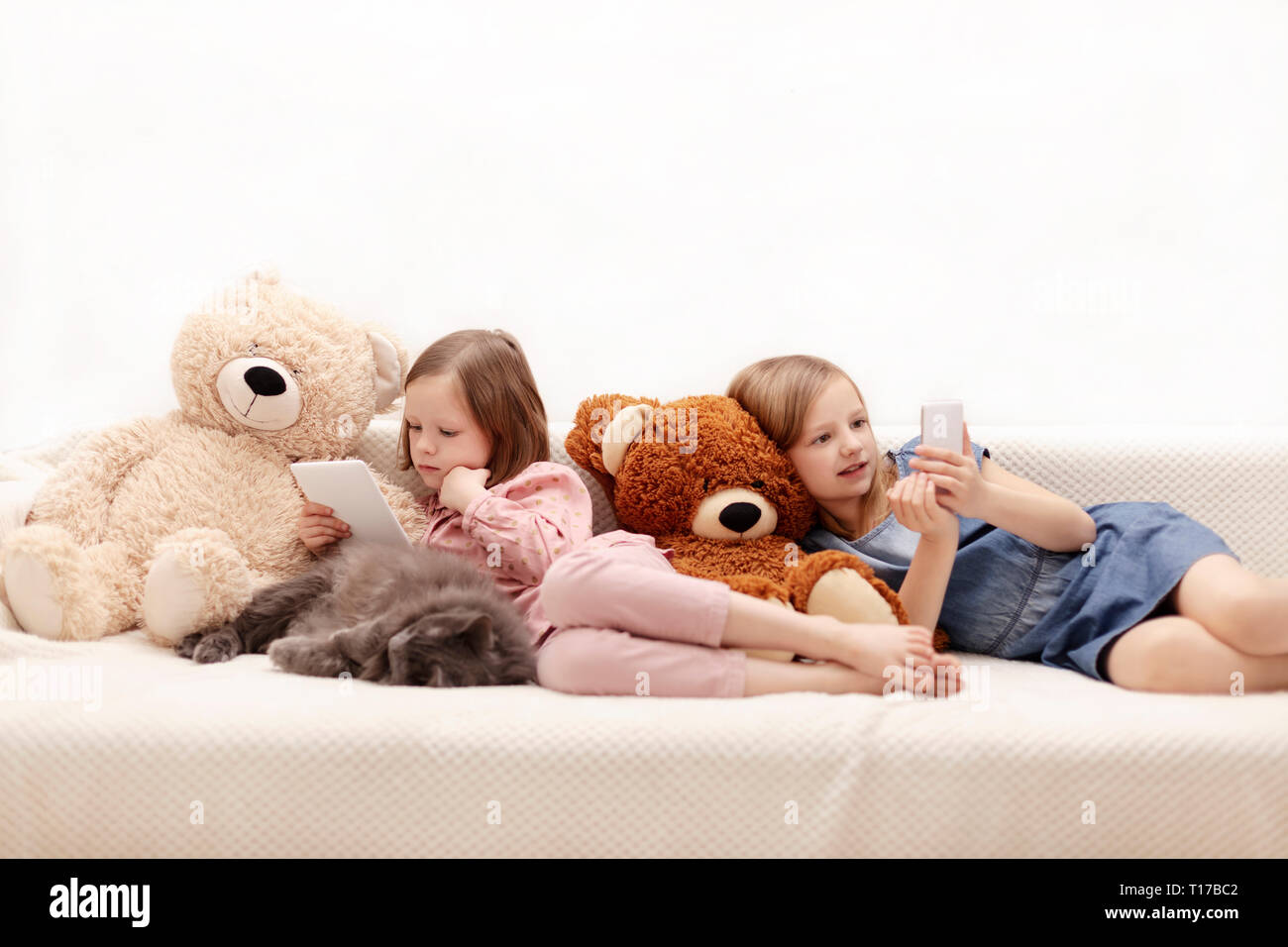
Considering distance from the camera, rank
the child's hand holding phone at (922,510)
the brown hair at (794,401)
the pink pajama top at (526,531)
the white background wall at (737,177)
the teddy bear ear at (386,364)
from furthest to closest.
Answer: the white background wall at (737,177)
the teddy bear ear at (386,364)
the brown hair at (794,401)
the pink pajama top at (526,531)
the child's hand holding phone at (922,510)

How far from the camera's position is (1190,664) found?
1.08 m

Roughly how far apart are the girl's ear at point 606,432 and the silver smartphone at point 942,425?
0.44 m

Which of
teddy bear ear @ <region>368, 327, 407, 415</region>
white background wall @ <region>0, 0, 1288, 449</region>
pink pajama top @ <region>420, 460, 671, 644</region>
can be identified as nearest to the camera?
pink pajama top @ <region>420, 460, 671, 644</region>

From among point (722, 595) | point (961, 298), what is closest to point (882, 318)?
point (961, 298)

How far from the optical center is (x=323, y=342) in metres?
1.48

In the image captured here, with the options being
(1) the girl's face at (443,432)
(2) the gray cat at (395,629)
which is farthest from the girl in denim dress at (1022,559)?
(2) the gray cat at (395,629)

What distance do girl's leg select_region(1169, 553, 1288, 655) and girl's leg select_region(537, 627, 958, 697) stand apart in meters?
0.33

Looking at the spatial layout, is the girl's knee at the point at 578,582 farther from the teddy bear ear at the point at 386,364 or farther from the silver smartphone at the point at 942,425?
the teddy bear ear at the point at 386,364

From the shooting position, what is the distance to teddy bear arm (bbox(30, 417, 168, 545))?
1388mm

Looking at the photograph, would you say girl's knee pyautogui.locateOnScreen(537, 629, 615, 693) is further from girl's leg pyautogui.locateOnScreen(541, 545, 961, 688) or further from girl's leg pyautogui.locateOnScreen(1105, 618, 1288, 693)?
girl's leg pyautogui.locateOnScreen(1105, 618, 1288, 693)

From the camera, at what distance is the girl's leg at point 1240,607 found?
3.44 ft

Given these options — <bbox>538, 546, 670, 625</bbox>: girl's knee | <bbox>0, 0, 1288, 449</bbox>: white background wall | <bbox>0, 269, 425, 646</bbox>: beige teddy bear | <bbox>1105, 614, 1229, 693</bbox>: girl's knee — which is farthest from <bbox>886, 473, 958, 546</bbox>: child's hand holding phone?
<bbox>0, 269, 425, 646</bbox>: beige teddy bear
